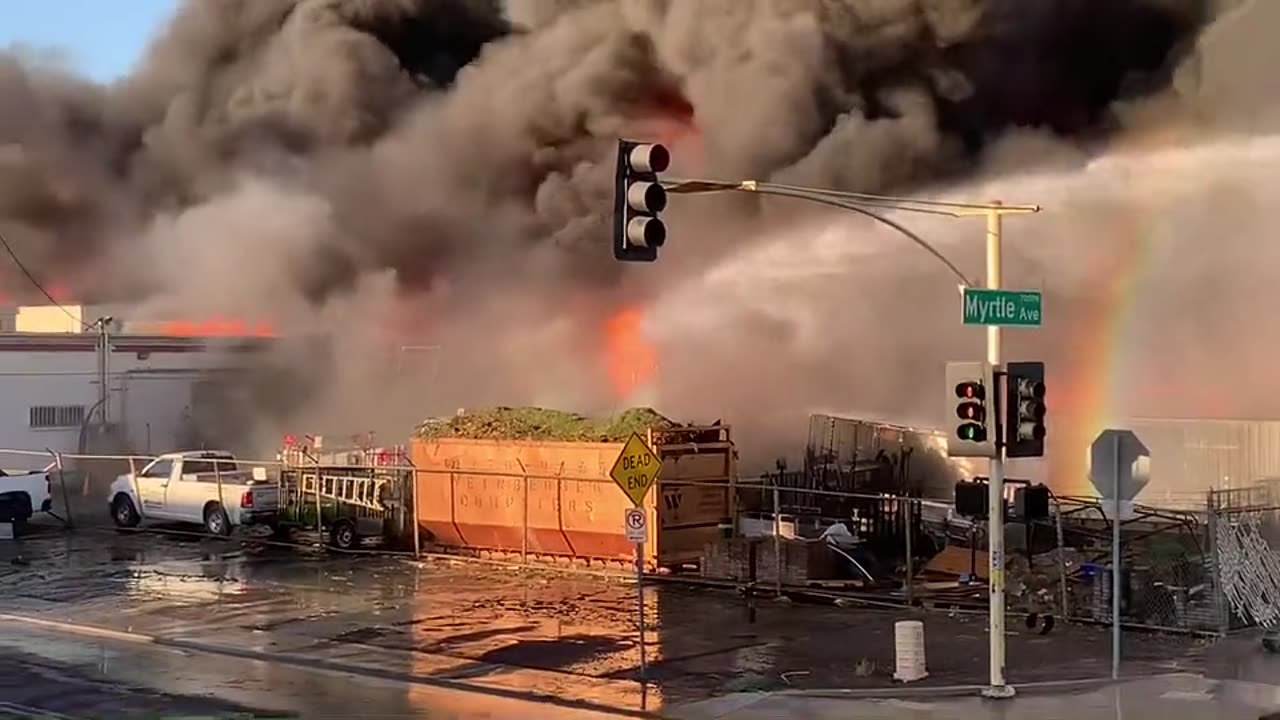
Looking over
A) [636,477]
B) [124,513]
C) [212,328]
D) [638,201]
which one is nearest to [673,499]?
[636,477]

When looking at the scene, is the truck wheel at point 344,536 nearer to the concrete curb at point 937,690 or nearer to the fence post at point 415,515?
the fence post at point 415,515

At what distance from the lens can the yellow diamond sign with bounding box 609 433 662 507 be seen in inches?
529

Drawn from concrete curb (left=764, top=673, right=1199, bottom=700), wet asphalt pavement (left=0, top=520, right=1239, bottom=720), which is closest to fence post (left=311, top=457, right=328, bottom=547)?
wet asphalt pavement (left=0, top=520, right=1239, bottom=720)

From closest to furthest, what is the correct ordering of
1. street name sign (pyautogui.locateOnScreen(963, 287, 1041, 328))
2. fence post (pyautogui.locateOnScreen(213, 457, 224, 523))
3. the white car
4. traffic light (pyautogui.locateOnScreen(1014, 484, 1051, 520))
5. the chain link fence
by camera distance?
street name sign (pyautogui.locateOnScreen(963, 287, 1041, 328)) → traffic light (pyautogui.locateOnScreen(1014, 484, 1051, 520)) → the chain link fence → fence post (pyautogui.locateOnScreen(213, 457, 224, 523)) → the white car

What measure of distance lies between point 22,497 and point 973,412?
20.6 m

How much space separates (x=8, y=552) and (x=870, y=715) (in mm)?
17736

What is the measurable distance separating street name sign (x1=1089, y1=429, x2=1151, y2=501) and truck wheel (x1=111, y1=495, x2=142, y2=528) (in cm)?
1954

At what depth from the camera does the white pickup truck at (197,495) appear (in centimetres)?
2541

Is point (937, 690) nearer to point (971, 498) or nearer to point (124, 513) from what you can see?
point (971, 498)

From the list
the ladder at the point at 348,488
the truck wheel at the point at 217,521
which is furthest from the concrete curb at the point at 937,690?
the truck wheel at the point at 217,521

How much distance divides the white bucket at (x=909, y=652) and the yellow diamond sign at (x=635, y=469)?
2.64 metres

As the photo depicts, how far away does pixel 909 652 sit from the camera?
13.3m

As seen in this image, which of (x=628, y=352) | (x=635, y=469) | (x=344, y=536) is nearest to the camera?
(x=635, y=469)

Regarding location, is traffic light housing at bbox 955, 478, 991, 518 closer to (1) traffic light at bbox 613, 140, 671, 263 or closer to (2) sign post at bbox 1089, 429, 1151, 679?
(2) sign post at bbox 1089, 429, 1151, 679
